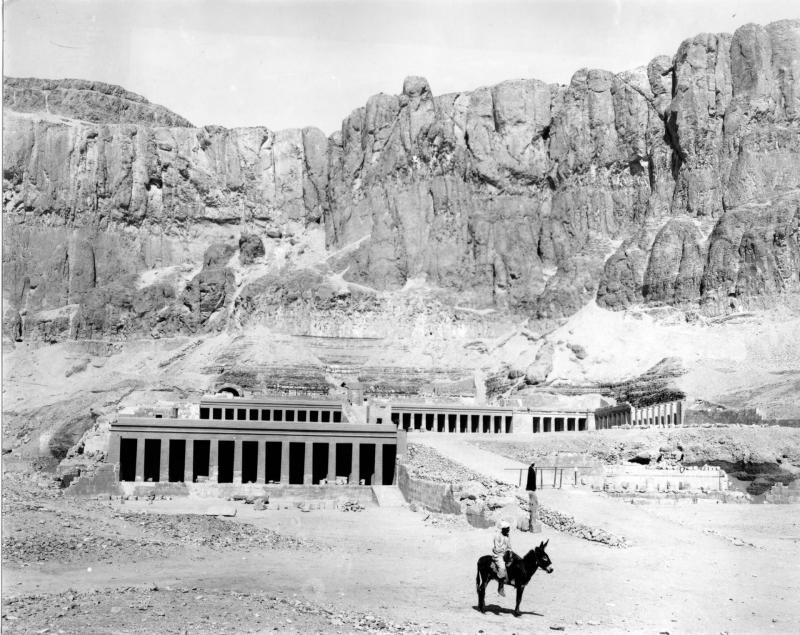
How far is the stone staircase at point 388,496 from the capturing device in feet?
206

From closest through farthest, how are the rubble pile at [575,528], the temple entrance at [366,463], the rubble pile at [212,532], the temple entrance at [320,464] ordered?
1. the rubble pile at [575,528]
2. the rubble pile at [212,532]
3. the temple entrance at [366,463]
4. the temple entrance at [320,464]

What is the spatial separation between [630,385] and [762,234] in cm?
3409

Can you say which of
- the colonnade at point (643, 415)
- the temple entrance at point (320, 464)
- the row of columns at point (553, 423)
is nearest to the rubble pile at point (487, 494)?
the temple entrance at point (320, 464)

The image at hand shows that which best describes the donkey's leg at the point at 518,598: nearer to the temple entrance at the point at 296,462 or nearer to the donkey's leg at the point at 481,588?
the donkey's leg at the point at 481,588

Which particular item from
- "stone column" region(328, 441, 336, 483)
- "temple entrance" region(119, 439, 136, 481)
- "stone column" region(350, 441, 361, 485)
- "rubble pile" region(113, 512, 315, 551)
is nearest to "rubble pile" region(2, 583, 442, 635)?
"rubble pile" region(113, 512, 315, 551)

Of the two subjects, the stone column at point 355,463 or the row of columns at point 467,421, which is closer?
the stone column at point 355,463

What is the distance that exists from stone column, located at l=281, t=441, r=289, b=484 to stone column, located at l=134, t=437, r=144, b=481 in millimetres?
8863

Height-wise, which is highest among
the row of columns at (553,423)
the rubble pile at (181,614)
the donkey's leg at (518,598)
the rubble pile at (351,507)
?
the donkey's leg at (518,598)

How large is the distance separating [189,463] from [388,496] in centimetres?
1543

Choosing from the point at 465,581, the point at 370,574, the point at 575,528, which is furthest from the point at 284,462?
the point at 465,581

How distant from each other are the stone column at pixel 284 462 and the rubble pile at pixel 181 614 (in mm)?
41068

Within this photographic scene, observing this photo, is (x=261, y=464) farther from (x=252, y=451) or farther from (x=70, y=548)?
(x=70, y=548)

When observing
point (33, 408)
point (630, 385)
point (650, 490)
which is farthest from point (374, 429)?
point (33, 408)

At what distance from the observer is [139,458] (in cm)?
7344
